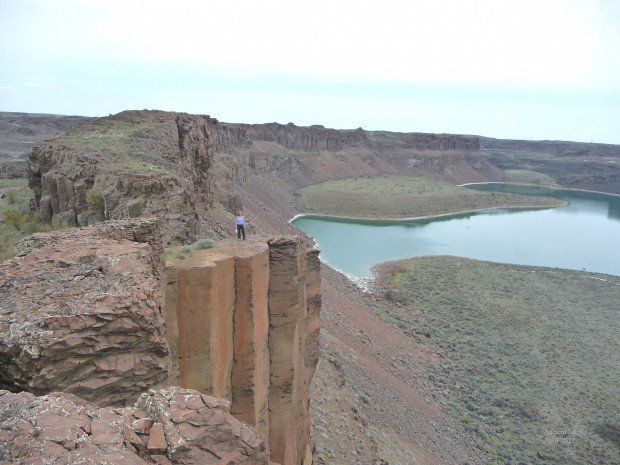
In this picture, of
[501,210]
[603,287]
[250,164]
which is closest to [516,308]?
[603,287]

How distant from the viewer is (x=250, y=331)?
884cm

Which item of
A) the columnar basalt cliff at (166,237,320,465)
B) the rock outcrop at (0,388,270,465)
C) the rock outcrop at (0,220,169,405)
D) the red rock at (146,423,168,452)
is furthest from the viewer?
the columnar basalt cliff at (166,237,320,465)

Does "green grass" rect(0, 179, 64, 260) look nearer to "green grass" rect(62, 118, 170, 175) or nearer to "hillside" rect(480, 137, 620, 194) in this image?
"green grass" rect(62, 118, 170, 175)

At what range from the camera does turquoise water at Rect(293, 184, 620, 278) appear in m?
52.2

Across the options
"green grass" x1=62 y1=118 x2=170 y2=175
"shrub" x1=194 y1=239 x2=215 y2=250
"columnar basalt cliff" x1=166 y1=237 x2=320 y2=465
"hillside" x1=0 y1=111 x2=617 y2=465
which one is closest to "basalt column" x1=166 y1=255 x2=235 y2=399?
"columnar basalt cliff" x1=166 y1=237 x2=320 y2=465

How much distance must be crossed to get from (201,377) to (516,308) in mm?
31871

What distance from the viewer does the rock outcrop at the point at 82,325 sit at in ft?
15.9

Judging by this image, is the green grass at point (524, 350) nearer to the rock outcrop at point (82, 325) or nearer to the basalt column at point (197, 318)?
the basalt column at point (197, 318)

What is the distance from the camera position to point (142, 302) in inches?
222

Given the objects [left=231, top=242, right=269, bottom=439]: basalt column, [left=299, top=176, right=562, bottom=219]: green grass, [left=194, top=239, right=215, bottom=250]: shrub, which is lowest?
[left=299, top=176, right=562, bottom=219]: green grass

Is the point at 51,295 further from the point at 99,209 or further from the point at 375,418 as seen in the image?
the point at 375,418

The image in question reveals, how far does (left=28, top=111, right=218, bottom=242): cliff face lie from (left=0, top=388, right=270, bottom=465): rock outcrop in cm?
763

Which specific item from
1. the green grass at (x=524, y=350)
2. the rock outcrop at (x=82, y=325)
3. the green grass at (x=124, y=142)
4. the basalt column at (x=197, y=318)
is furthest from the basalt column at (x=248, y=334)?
the green grass at (x=524, y=350)

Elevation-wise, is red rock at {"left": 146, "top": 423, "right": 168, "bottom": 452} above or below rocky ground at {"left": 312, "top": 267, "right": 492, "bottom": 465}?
above
